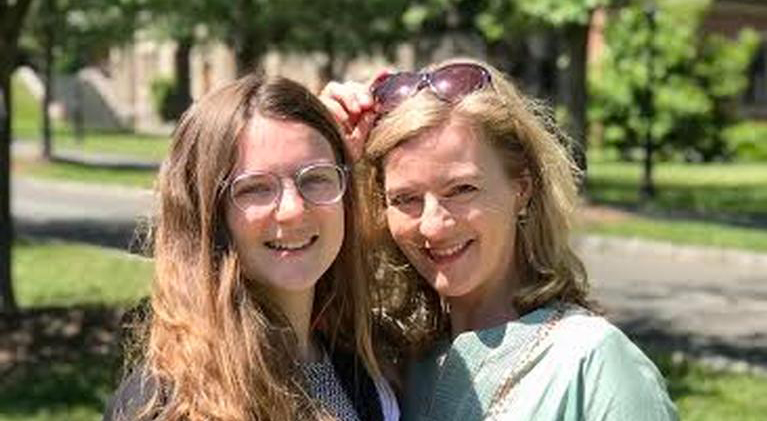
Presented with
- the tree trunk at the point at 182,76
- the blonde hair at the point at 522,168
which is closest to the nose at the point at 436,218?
the blonde hair at the point at 522,168

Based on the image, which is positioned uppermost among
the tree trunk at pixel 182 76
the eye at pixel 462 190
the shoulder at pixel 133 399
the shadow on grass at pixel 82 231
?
the eye at pixel 462 190

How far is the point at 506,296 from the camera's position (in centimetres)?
240

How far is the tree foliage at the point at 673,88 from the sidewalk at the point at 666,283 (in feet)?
42.4

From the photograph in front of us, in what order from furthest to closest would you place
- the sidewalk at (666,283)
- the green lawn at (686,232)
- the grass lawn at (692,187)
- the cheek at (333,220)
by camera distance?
the grass lawn at (692,187)
the green lawn at (686,232)
the sidewalk at (666,283)
the cheek at (333,220)

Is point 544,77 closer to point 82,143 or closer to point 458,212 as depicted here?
point 82,143

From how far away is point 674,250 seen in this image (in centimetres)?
1636

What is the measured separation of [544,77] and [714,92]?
12.1 meters

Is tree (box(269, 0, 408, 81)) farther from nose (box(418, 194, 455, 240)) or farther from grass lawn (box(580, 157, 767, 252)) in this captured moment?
nose (box(418, 194, 455, 240))

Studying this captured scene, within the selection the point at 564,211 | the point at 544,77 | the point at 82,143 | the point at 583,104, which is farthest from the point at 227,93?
the point at 544,77

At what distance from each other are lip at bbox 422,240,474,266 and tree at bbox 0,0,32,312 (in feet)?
27.8

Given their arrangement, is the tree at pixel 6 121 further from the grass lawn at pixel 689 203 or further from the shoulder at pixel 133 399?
the shoulder at pixel 133 399

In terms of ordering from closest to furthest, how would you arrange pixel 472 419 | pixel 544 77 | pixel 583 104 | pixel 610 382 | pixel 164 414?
pixel 164 414 < pixel 610 382 < pixel 472 419 < pixel 583 104 < pixel 544 77

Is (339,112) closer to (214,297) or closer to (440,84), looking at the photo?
(440,84)

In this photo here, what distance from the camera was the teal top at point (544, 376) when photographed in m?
2.02
